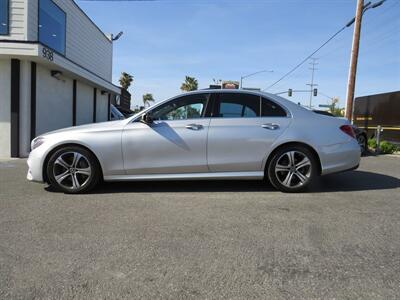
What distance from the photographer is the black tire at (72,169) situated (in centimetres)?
582

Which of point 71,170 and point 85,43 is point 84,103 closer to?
point 85,43

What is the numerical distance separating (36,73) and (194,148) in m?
7.34

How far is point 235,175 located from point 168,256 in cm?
268

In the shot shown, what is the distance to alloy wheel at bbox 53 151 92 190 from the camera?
5824 millimetres

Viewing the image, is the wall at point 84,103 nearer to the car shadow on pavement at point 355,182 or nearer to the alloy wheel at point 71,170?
the alloy wheel at point 71,170

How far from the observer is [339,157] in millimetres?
6098

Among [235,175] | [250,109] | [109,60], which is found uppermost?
[109,60]

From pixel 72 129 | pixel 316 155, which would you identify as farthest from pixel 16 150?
pixel 316 155

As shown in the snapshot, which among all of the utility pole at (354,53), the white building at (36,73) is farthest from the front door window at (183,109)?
the utility pole at (354,53)

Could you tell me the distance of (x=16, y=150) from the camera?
1076 centimetres

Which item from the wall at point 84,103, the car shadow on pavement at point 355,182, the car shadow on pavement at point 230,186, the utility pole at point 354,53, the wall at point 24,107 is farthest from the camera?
the wall at point 84,103

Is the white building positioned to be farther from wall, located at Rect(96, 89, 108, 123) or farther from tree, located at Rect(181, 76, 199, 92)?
tree, located at Rect(181, 76, 199, 92)

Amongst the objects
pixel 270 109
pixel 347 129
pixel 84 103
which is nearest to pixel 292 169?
pixel 270 109

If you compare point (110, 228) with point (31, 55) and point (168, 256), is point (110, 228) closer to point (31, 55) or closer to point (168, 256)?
point (168, 256)
